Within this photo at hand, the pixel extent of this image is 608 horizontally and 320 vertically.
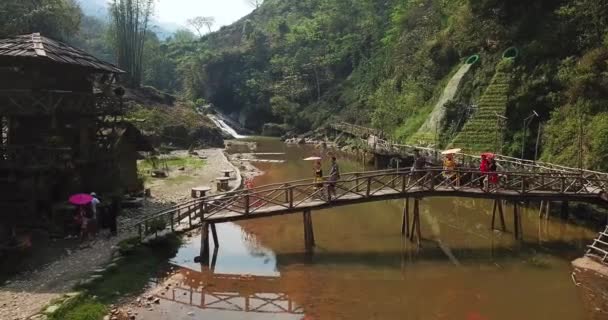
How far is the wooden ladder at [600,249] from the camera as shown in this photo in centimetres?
1639

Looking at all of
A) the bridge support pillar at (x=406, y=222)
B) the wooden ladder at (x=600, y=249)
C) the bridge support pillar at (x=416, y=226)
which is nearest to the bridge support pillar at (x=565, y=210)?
the wooden ladder at (x=600, y=249)

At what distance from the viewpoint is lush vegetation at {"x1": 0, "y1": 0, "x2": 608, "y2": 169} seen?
2692cm

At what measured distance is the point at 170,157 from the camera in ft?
138

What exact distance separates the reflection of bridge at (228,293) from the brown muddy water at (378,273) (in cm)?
3

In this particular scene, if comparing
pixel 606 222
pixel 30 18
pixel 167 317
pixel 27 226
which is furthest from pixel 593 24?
pixel 30 18

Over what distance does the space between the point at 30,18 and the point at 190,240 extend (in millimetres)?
32159

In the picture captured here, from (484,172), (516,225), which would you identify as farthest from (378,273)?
(516,225)

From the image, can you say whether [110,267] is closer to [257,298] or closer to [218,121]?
[257,298]

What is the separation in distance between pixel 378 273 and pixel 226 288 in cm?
512

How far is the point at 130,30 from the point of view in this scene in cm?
6159

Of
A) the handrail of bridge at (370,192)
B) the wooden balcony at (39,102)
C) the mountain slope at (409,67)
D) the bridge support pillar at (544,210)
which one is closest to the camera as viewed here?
the handrail of bridge at (370,192)

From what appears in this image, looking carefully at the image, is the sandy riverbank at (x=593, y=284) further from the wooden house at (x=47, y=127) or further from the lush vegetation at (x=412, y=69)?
the wooden house at (x=47, y=127)

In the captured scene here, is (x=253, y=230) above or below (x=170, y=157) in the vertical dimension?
below

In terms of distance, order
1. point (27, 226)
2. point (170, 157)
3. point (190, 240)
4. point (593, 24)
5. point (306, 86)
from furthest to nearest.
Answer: point (306, 86), point (170, 157), point (593, 24), point (190, 240), point (27, 226)
